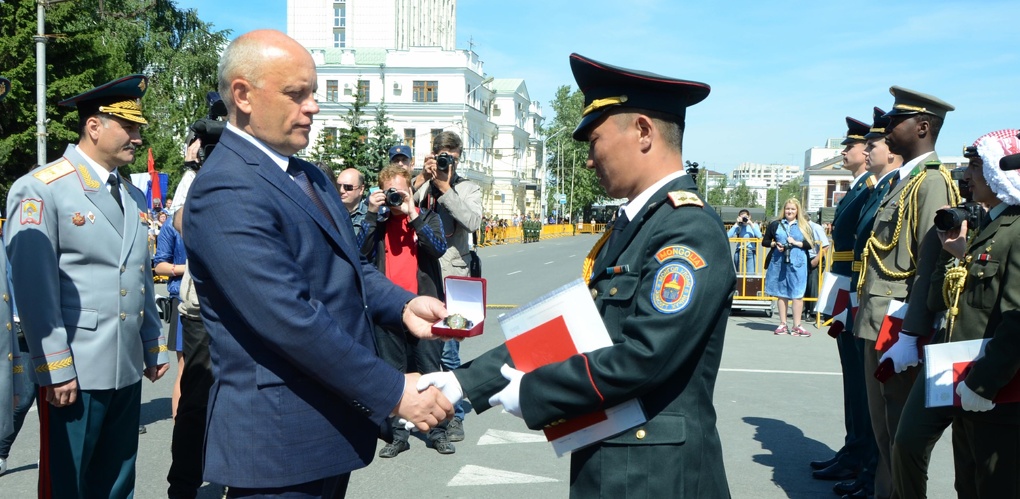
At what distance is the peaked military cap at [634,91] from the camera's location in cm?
252

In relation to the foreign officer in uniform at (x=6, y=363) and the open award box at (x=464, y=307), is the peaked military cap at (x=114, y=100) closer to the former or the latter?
the foreign officer in uniform at (x=6, y=363)

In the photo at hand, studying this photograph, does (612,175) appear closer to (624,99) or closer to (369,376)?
(624,99)

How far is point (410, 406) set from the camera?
2674 mm

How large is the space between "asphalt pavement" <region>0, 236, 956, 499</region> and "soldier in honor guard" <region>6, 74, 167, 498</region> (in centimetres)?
139

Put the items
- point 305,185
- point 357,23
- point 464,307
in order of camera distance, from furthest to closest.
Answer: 1. point 357,23
2. point 464,307
3. point 305,185

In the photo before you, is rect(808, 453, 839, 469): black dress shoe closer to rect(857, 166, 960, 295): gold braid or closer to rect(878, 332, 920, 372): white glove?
rect(857, 166, 960, 295): gold braid

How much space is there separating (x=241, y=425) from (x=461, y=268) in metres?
4.33

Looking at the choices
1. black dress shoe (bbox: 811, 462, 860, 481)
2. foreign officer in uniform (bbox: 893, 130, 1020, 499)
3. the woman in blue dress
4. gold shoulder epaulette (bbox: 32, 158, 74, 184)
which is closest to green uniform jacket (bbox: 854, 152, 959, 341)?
foreign officer in uniform (bbox: 893, 130, 1020, 499)

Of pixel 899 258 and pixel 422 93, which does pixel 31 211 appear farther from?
pixel 422 93

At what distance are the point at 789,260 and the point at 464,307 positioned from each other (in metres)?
11.3

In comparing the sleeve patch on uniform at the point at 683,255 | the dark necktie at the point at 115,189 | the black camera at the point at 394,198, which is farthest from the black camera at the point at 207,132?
the sleeve patch on uniform at the point at 683,255

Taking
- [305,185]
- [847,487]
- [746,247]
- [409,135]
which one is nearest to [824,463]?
[847,487]

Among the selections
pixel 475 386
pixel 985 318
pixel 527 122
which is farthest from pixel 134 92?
pixel 527 122

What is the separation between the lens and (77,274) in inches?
147
